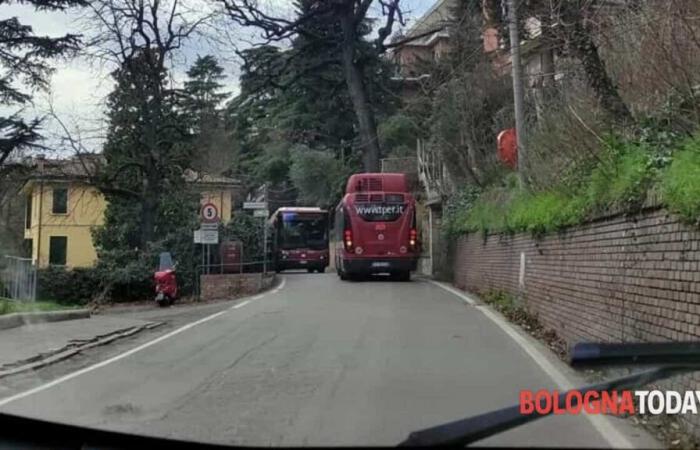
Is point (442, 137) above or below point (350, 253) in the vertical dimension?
above

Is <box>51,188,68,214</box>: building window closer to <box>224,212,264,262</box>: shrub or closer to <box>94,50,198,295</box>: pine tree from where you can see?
<box>94,50,198,295</box>: pine tree

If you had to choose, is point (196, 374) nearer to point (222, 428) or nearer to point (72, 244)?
point (222, 428)

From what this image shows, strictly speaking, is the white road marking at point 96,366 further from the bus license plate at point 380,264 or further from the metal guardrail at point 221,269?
the bus license plate at point 380,264

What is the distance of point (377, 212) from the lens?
28.6 meters

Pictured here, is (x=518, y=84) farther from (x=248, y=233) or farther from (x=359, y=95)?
(x=359, y=95)

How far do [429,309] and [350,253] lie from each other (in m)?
11.3

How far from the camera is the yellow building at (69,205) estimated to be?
96.1 ft

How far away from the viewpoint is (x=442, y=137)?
94.0 ft

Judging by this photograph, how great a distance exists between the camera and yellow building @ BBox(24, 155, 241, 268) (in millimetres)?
29281

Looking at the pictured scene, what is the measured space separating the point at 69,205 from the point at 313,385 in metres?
36.2

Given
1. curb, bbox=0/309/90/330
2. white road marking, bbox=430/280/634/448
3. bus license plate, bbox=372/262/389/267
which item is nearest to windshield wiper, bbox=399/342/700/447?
white road marking, bbox=430/280/634/448

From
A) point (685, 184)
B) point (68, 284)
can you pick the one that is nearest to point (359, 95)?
point (68, 284)

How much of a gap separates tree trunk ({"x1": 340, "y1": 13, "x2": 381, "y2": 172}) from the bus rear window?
9084 millimetres

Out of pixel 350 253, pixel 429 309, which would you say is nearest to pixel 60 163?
pixel 350 253
